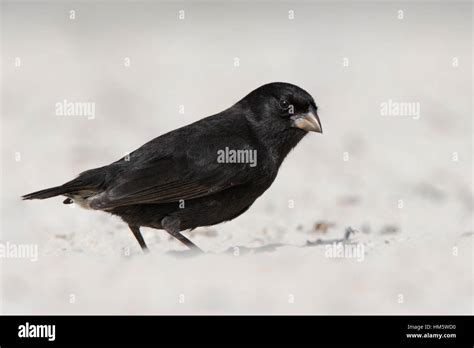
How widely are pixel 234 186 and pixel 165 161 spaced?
583mm

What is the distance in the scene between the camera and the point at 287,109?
8.00 m

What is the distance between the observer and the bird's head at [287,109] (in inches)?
314

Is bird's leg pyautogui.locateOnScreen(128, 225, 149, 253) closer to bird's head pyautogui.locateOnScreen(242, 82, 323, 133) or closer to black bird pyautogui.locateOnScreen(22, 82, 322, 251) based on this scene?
black bird pyautogui.locateOnScreen(22, 82, 322, 251)

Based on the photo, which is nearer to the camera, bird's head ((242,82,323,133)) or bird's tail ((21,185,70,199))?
bird's tail ((21,185,70,199))

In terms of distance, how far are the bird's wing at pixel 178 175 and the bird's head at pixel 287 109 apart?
37cm

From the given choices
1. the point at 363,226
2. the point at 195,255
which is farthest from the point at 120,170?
the point at 363,226

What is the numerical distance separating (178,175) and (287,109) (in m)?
1.13

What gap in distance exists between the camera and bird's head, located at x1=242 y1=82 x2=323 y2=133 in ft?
26.2
